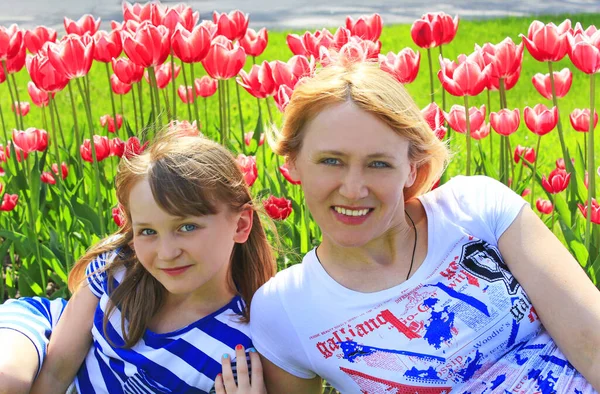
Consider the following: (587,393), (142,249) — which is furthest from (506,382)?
(142,249)

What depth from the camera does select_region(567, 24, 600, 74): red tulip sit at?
107 inches

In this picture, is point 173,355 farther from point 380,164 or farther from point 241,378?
point 380,164

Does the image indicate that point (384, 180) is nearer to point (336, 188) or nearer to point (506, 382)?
point (336, 188)

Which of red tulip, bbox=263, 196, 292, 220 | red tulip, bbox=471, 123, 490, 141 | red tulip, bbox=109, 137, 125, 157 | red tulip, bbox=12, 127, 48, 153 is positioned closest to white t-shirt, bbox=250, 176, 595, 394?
red tulip, bbox=263, 196, 292, 220

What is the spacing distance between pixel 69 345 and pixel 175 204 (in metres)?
0.57

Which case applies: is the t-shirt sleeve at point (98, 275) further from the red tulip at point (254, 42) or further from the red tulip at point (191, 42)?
the red tulip at point (254, 42)

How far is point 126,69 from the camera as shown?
320 cm

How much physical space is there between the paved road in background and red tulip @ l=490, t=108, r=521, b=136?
513 cm

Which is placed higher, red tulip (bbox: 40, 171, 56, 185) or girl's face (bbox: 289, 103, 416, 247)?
girl's face (bbox: 289, 103, 416, 247)

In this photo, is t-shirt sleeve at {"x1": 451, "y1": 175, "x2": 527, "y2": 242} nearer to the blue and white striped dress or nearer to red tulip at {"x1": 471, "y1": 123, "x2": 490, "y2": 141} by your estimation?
the blue and white striped dress

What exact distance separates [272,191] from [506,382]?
137 centimetres

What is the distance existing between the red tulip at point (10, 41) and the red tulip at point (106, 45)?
0.26 metres

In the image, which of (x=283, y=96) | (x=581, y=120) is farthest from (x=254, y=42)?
(x=581, y=120)

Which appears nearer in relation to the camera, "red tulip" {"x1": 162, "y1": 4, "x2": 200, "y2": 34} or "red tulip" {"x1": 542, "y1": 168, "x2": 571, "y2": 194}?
"red tulip" {"x1": 542, "y1": 168, "x2": 571, "y2": 194}
